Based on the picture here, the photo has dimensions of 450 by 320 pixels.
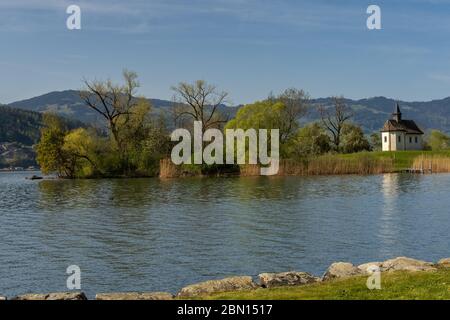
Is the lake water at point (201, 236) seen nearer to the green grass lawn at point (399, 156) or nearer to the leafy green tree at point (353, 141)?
the green grass lawn at point (399, 156)

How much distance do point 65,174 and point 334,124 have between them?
54.0m

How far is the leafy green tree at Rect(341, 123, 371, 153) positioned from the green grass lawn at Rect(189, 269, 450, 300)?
86627 millimetres

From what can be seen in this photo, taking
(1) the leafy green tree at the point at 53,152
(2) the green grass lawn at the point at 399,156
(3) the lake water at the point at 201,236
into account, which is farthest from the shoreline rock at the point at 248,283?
(1) the leafy green tree at the point at 53,152

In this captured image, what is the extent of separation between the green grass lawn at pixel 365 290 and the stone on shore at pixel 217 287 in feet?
2.59

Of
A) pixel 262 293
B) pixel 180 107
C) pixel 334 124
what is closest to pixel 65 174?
pixel 180 107

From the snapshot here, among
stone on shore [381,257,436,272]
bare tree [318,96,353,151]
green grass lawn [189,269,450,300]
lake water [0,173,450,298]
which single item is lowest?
lake water [0,173,450,298]

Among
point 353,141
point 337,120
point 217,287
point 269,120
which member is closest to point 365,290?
point 217,287

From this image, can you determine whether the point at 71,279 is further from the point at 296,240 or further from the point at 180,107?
the point at 180,107

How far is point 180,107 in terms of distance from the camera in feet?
311

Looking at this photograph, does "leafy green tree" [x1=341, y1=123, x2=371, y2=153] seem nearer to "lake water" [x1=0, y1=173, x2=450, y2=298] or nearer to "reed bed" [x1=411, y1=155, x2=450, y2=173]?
"reed bed" [x1=411, y1=155, x2=450, y2=173]

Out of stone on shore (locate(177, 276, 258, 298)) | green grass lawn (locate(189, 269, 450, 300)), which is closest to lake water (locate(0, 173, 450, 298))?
stone on shore (locate(177, 276, 258, 298))

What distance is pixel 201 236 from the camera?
24203 millimetres

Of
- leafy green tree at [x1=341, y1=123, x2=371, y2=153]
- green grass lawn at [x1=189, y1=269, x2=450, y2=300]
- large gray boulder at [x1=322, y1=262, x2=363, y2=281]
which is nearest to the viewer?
green grass lawn at [x1=189, y1=269, x2=450, y2=300]

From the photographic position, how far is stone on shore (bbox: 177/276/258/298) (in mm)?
12797
